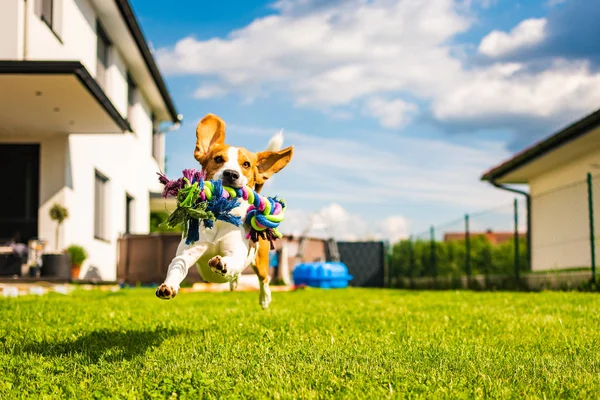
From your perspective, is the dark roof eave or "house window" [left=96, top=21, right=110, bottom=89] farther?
"house window" [left=96, top=21, right=110, bottom=89]

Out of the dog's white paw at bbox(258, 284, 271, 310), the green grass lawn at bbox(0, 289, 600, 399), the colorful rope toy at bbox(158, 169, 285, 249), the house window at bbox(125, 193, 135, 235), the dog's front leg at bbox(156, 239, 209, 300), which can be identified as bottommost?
the green grass lawn at bbox(0, 289, 600, 399)

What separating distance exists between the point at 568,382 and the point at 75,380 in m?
2.91

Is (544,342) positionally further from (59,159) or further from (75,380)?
(59,159)

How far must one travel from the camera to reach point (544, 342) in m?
5.65

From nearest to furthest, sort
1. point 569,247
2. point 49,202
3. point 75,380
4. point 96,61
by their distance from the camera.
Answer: point 75,380 < point 49,202 < point 569,247 < point 96,61

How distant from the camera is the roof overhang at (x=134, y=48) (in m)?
18.5

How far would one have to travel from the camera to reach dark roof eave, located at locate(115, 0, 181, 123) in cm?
1856

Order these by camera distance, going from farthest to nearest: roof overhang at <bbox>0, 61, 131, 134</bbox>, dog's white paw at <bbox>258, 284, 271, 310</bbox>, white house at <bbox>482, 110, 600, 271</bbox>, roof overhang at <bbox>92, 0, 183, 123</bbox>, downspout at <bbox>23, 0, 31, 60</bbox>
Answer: roof overhang at <bbox>92, 0, 183, 123</bbox>, white house at <bbox>482, 110, 600, 271</bbox>, downspout at <bbox>23, 0, 31, 60</bbox>, roof overhang at <bbox>0, 61, 131, 134</bbox>, dog's white paw at <bbox>258, 284, 271, 310</bbox>

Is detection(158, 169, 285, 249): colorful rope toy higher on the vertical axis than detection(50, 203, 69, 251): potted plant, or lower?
lower

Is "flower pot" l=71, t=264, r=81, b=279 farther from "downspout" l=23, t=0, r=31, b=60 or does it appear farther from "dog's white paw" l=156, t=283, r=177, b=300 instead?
"dog's white paw" l=156, t=283, r=177, b=300

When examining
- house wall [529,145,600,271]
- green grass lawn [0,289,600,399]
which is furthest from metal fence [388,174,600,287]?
green grass lawn [0,289,600,399]

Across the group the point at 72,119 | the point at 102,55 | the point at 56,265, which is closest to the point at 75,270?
the point at 56,265

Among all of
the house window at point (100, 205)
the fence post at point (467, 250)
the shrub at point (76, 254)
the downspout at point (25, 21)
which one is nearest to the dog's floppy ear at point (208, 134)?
the downspout at point (25, 21)

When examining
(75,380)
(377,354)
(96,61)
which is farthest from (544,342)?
(96,61)
